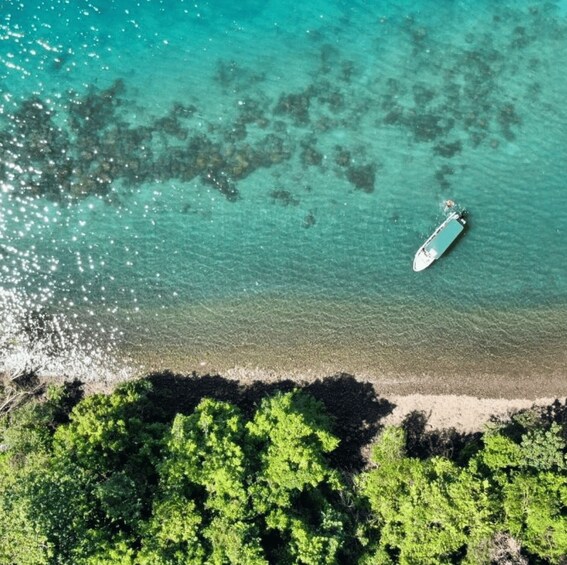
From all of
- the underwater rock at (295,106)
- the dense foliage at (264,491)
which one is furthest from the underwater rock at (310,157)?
the dense foliage at (264,491)

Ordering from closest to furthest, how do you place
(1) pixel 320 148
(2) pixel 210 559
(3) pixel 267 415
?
(2) pixel 210 559 → (3) pixel 267 415 → (1) pixel 320 148

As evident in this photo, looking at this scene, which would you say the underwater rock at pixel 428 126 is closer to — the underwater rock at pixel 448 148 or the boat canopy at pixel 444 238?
the underwater rock at pixel 448 148

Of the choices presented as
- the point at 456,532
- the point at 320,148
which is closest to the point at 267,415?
the point at 456,532

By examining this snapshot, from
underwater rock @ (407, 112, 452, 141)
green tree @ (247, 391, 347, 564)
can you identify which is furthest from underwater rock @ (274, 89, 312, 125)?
green tree @ (247, 391, 347, 564)

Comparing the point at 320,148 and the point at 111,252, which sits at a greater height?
the point at 320,148

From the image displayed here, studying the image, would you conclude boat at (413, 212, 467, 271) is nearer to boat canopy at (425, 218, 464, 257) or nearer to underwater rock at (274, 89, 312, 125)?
boat canopy at (425, 218, 464, 257)

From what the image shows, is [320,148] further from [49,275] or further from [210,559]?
[210,559]

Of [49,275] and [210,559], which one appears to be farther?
[49,275]
